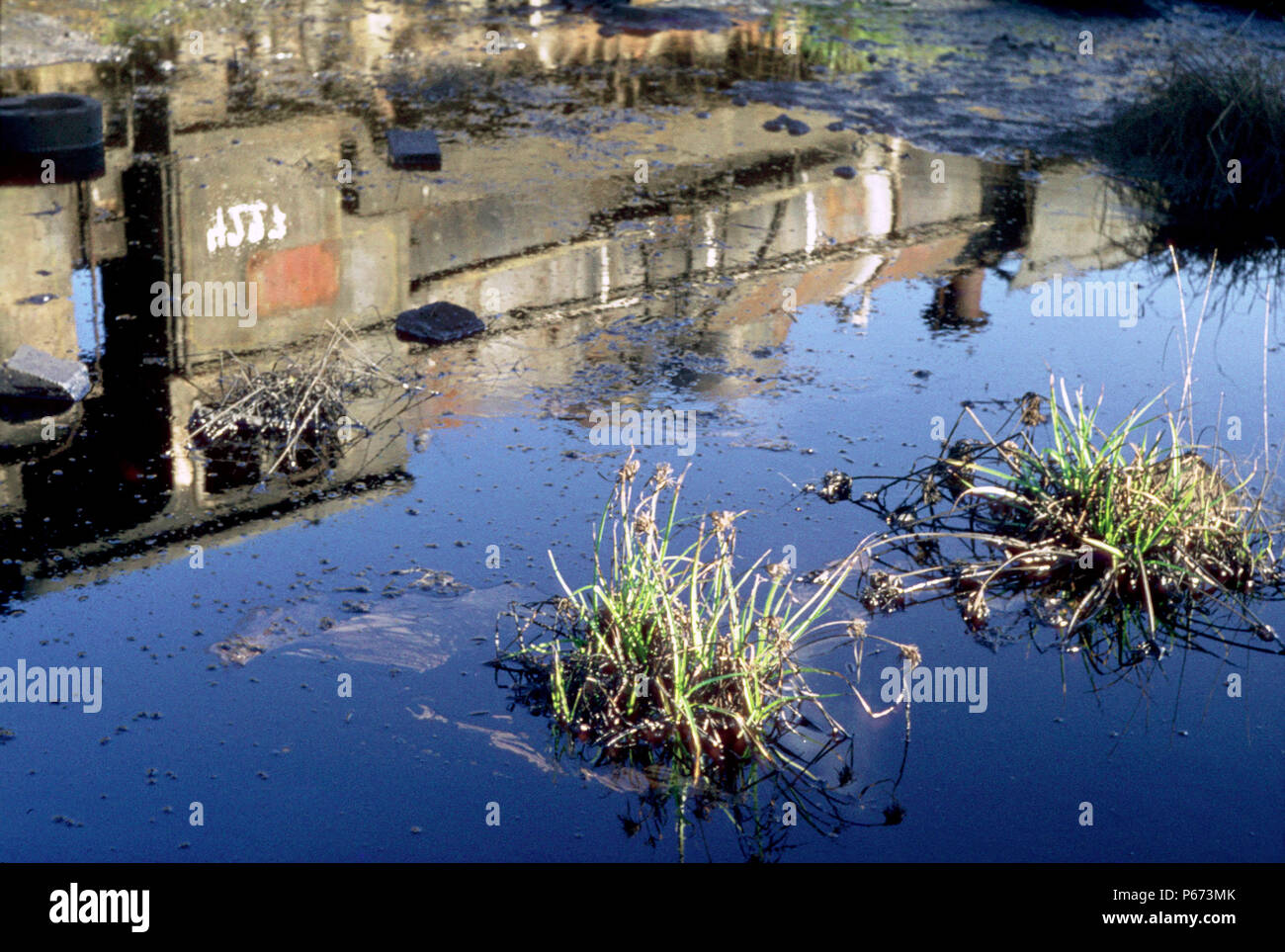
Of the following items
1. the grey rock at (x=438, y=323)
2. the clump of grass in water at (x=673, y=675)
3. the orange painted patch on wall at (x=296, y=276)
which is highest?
the orange painted patch on wall at (x=296, y=276)

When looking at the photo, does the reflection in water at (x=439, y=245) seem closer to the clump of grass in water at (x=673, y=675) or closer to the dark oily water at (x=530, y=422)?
the dark oily water at (x=530, y=422)

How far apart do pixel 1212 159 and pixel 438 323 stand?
536 cm

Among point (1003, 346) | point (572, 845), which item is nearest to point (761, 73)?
point (1003, 346)

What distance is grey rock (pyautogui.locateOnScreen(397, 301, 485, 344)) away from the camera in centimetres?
599

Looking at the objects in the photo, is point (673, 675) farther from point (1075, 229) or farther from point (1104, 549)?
point (1075, 229)

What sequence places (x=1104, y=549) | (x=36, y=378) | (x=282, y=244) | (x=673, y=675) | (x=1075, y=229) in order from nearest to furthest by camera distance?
(x=673, y=675)
(x=1104, y=549)
(x=36, y=378)
(x=282, y=244)
(x=1075, y=229)

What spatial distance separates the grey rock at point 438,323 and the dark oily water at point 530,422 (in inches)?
3.5

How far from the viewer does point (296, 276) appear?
6559mm

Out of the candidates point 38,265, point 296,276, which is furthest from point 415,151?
point 38,265

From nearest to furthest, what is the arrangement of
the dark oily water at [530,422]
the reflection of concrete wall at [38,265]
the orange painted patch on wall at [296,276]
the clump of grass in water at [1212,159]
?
the dark oily water at [530,422] → the reflection of concrete wall at [38,265] → the orange painted patch on wall at [296,276] → the clump of grass in water at [1212,159]

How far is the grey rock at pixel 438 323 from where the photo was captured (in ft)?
19.7

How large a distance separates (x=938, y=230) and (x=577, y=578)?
4133 mm

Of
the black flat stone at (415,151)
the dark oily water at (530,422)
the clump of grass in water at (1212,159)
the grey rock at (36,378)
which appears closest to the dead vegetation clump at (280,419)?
the dark oily water at (530,422)

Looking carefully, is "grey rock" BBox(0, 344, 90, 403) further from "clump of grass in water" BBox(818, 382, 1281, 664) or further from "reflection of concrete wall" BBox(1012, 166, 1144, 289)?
"reflection of concrete wall" BBox(1012, 166, 1144, 289)
